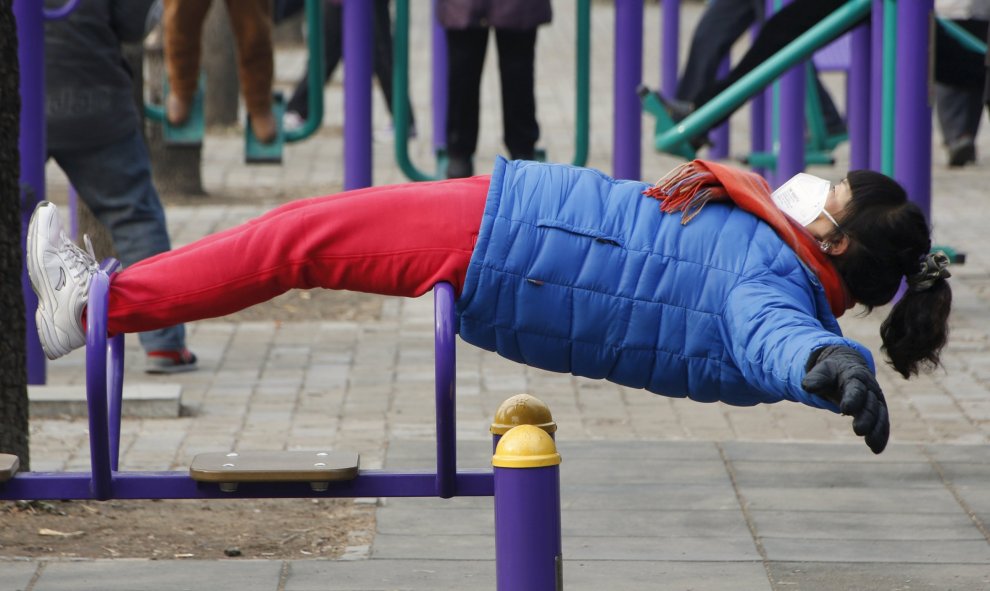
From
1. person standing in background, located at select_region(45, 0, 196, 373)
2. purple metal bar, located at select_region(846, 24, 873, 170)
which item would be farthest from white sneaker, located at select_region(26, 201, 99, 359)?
purple metal bar, located at select_region(846, 24, 873, 170)

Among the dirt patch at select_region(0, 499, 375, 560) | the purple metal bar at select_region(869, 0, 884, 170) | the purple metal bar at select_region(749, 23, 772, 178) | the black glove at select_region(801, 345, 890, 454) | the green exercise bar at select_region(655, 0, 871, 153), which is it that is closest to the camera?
the black glove at select_region(801, 345, 890, 454)

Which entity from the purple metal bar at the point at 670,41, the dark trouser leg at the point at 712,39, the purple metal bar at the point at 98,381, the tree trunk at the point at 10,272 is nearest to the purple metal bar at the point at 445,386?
the purple metal bar at the point at 98,381

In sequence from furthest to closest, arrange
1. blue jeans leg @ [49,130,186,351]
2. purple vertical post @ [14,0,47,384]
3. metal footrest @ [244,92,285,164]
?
1. metal footrest @ [244,92,285,164]
2. blue jeans leg @ [49,130,186,351]
3. purple vertical post @ [14,0,47,384]

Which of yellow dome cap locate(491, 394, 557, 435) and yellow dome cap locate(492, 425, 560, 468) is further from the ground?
yellow dome cap locate(492, 425, 560, 468)

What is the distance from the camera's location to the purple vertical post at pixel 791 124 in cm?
818

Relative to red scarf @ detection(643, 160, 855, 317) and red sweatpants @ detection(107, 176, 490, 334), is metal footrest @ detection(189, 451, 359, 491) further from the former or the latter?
red scarf @ detection(643, 160, 855, 317)

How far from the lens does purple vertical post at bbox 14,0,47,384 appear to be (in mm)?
5301

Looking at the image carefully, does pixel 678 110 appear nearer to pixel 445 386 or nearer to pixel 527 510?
pixel 445 386

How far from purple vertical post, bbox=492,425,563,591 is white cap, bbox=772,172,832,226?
83cm

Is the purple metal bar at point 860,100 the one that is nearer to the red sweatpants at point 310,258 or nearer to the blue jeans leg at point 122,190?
the blue jeans leg at point 122,190

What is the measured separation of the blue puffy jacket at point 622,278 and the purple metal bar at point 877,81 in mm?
4001

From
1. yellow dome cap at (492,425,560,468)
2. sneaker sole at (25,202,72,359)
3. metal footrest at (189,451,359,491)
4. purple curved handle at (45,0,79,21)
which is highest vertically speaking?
purple curved handle at (45,0,79,21)

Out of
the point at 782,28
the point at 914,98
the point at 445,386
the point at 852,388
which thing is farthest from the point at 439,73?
the point at 852,388

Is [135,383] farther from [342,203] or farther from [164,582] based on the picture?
[342,203]
